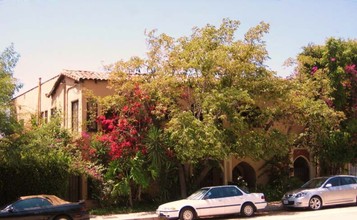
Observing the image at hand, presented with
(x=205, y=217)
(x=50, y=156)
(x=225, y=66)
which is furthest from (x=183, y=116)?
(x=50, y=156)

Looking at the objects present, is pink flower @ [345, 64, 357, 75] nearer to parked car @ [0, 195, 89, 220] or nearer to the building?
the building

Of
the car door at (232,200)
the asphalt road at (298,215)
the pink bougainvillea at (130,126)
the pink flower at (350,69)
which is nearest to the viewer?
the asphalt road at (298,215)

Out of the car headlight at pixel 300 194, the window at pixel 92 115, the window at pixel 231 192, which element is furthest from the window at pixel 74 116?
the car headlight at pixel 300 194

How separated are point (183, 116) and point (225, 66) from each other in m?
2.99

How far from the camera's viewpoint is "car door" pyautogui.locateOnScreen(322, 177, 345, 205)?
2062 centimetres

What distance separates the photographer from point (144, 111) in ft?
70.3

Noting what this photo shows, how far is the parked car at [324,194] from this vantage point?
20.4 m

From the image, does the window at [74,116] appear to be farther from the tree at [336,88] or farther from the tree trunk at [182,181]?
the tree at [336,88]

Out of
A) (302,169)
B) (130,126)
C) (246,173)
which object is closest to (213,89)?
(130,126)

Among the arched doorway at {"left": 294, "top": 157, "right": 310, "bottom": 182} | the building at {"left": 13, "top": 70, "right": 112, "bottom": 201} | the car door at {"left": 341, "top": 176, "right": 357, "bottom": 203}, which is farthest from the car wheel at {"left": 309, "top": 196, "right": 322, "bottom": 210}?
the building at {"left": 13, "top": 70, "right": 112, "bottom": 201}

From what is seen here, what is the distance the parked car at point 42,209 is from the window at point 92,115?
616 centimetres

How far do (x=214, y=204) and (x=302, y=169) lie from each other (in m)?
12.6

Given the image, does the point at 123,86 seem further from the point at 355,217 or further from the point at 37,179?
the point at 355,217

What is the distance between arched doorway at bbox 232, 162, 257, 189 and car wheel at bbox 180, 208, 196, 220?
367 inches
